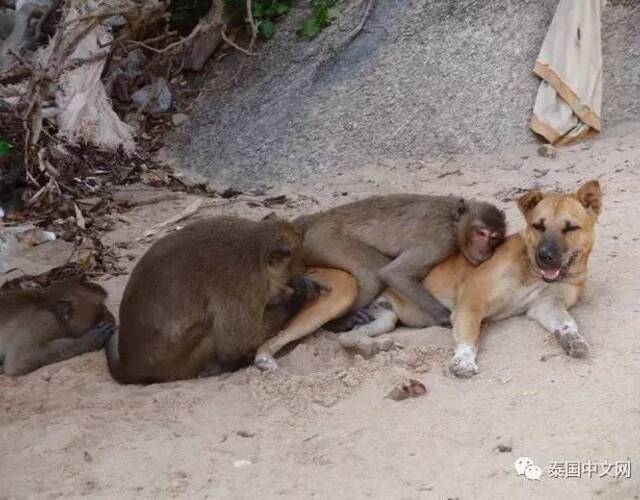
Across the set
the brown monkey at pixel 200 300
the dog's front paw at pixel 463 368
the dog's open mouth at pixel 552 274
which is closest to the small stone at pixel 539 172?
the dog's open mouth at pixel 552 274

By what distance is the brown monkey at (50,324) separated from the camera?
22.6 feet

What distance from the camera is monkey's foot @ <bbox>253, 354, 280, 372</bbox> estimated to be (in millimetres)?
6555

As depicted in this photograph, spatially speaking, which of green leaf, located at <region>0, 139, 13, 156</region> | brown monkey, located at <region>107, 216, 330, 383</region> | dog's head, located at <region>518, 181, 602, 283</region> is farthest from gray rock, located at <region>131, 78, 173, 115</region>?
dog's head, located at <region>518, 181, 602, 283</region>

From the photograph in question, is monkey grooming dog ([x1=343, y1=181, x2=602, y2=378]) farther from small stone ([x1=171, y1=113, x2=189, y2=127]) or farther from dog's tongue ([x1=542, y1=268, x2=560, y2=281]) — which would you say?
small stone ([x1=171, y1=113, x2=189, y2=127])

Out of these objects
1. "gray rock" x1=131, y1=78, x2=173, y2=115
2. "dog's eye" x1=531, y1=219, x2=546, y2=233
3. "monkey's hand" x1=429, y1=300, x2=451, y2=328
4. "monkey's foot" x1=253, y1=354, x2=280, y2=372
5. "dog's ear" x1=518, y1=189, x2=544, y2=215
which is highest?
"dog's ear" x1=518, y1=189, x2=544, y2=215

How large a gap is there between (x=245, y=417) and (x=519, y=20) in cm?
641

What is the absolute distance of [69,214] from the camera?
370 inches

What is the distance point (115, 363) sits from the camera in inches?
261

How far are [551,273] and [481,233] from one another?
69 cm

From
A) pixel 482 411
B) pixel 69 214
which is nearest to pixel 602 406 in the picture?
pixel 482 411

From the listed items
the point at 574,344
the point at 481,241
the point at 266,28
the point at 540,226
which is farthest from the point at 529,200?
the point at 266,28

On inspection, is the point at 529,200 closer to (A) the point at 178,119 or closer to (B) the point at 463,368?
(B) the point at 463,368

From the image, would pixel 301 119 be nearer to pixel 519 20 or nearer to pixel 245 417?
pixel 519 20

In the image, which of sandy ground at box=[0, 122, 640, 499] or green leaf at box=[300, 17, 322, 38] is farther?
green leaf at box=[300, 17, 322, 38]
